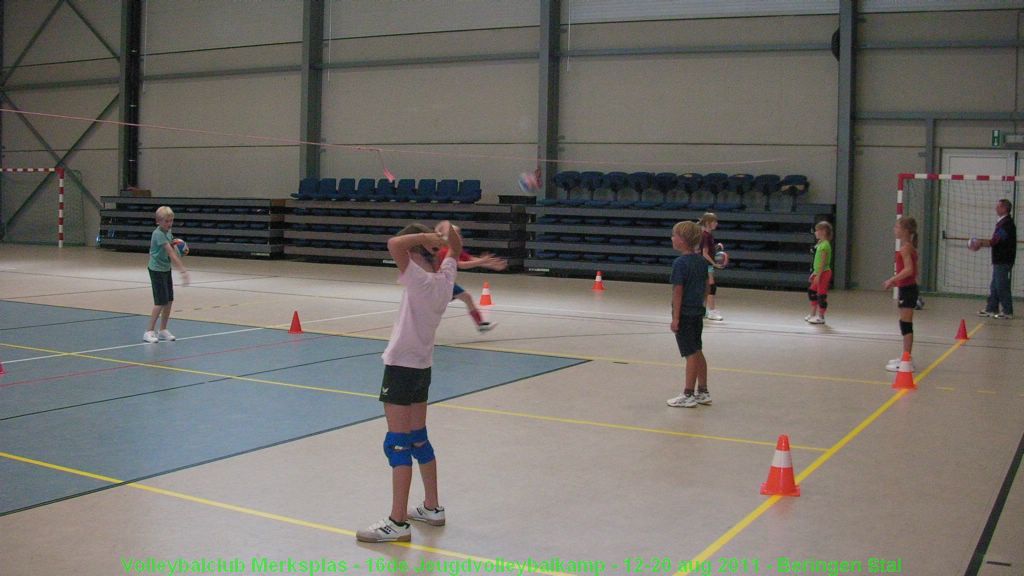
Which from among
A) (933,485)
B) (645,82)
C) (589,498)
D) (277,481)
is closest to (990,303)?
(645,82)

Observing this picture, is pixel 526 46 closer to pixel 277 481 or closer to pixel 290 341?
pixel 290 341

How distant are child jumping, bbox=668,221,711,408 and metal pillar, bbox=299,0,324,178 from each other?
20.5 metres

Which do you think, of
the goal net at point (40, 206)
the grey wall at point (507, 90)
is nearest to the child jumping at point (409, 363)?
the grey wall at point (507, 90)

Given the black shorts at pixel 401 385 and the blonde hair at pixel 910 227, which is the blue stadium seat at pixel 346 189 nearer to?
the blonde hair at pixel 910 227

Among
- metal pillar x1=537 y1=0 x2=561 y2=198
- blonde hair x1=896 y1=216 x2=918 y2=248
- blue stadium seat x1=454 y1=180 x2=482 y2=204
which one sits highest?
metal pillar x1=537 y1=0 x2=561 y2=198

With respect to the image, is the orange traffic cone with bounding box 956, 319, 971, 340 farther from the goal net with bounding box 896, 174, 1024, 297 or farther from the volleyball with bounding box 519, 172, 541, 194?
the volleyball with bounding box 519, 172, 541, 194

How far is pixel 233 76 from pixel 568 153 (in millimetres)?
11186

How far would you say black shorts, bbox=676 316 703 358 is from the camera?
28.4 feet

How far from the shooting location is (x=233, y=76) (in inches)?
1153

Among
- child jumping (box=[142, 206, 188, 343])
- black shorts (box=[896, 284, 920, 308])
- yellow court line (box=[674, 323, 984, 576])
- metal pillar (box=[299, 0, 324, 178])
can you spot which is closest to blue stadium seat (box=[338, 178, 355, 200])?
metal pillar (box=[299, 0, 324, 178])

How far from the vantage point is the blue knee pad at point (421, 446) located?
5.34m

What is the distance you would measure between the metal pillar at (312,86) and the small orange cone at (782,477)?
75.8ft

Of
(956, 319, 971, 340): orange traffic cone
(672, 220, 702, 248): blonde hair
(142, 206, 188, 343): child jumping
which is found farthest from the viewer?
(956, 319, 971, 340): orange traffic cone

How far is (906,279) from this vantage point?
34.7 feet
